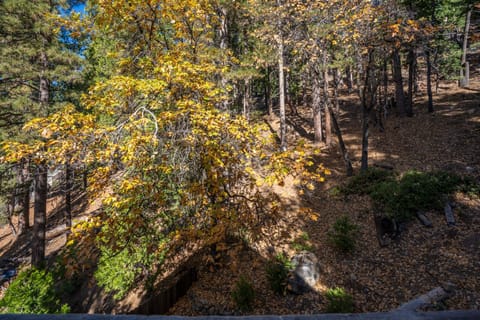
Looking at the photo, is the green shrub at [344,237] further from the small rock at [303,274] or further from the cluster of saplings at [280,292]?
the cluster of saplings at [280,292]

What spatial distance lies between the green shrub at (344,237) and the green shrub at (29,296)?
8524 mm

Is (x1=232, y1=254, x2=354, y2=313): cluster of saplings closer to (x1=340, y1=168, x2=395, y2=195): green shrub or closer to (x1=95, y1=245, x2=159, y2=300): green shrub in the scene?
(x1=95, y1=245, x2=159, y2=300): green shrub

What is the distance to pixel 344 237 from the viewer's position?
7.79 m

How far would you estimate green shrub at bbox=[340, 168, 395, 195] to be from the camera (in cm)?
1053

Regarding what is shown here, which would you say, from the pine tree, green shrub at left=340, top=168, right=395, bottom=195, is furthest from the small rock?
the pine tree

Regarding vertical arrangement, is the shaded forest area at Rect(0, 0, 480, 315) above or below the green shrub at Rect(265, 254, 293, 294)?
above

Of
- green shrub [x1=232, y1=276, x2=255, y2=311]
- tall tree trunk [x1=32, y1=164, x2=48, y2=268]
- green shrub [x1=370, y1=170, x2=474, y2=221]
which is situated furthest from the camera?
tall tree trunk [x1=32, y1=164, x2=48, y2=268]

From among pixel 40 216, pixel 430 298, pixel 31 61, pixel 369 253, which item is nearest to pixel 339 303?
pixel 430 298

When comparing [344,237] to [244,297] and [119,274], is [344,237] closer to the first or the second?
[244,297]

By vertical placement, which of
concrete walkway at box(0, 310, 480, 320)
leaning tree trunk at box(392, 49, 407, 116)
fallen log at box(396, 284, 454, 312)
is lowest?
fallen log at box(396, 284, 454, 312)

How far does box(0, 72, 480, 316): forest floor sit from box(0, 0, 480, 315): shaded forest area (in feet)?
0.16

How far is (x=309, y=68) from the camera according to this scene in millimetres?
11258

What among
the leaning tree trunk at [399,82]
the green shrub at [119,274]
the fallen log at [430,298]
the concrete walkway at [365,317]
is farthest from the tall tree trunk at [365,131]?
the concrete walkway at [365,317]

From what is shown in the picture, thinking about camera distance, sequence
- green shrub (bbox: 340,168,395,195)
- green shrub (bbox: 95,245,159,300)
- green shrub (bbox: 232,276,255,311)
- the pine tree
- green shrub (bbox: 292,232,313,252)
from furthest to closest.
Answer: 1. green shrub (bbox: 340,168,395,195)
2. the pine tree
3. green shrub (bbox: 292,232,313,252)
4. green shrub (bbox: 95,245,159,300)
5. green shrub (bbox: 232,276,255,311)
